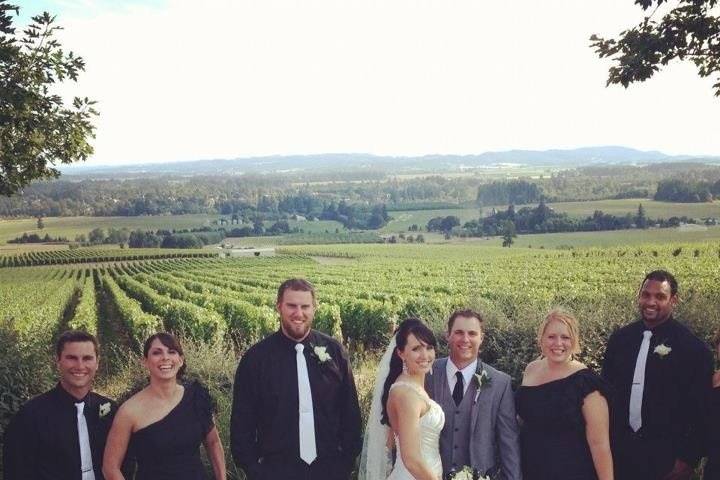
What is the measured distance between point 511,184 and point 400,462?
132794mm

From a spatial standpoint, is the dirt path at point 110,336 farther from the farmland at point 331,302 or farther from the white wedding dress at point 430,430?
the white wedding dress at point 430,430

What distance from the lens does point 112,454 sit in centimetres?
365

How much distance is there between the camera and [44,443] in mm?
3695

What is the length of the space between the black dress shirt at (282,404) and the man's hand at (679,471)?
2.15m

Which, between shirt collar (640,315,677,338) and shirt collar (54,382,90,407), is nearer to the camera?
shirt collar (54,382,90,407)

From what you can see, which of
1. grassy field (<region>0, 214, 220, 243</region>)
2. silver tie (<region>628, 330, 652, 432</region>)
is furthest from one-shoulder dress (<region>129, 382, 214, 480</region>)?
grassy field (<region>0, 214, 220, 243</region>)

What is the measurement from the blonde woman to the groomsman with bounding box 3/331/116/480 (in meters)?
2.66

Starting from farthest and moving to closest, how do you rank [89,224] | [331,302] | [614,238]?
1. [89,224]
2. [614,238]
3. [331,302]

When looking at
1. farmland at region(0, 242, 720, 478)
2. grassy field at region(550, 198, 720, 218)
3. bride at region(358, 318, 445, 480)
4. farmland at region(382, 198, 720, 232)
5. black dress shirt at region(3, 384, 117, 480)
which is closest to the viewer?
bride at region(358, 318, 445, 480)

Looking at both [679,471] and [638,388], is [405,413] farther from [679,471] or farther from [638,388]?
[679,471]

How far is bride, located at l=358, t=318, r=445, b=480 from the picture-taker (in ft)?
11.3

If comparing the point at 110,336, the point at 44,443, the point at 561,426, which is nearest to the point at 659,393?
the point at 561,426

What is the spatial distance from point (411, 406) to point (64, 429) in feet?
6.82

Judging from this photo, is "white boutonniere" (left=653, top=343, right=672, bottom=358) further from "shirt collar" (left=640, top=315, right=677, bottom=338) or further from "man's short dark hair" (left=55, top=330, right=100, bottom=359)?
"man's short dark hair" (left=55, top=330, right=100, bottom=359)
